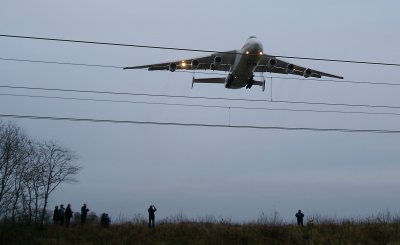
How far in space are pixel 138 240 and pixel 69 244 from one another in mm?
3598

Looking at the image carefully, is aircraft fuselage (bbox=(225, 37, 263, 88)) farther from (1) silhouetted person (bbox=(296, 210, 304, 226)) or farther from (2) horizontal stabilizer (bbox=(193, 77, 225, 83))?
(1) silhouetted person (bbox=(296, 210, 304, 226))

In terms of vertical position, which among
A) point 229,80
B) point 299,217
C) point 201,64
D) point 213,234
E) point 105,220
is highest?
point 201,64

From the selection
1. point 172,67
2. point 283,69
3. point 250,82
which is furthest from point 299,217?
point 172,67

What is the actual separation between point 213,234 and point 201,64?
1046cm

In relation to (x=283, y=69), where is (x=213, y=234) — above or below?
below

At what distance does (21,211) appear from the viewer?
42344 mm

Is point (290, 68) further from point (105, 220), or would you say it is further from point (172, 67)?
point (105, 220)

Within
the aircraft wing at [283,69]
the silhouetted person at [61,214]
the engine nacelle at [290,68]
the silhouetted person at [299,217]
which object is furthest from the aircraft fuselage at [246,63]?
the silhouetted person at [61,214]

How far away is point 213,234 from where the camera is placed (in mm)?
28469

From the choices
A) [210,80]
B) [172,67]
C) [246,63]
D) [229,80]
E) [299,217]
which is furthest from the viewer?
[210,80]

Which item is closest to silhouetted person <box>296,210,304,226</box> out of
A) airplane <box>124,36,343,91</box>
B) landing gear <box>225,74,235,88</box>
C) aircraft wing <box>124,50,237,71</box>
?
airplane <box>124,36,343,91</box>

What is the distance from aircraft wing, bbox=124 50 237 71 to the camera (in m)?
28.2

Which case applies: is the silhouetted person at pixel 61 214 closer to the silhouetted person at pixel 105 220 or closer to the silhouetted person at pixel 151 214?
the silhouetted person at pixel 105 220

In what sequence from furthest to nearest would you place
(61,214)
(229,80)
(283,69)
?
1. (283,69)
2. (229,80)
3. (61,214)
